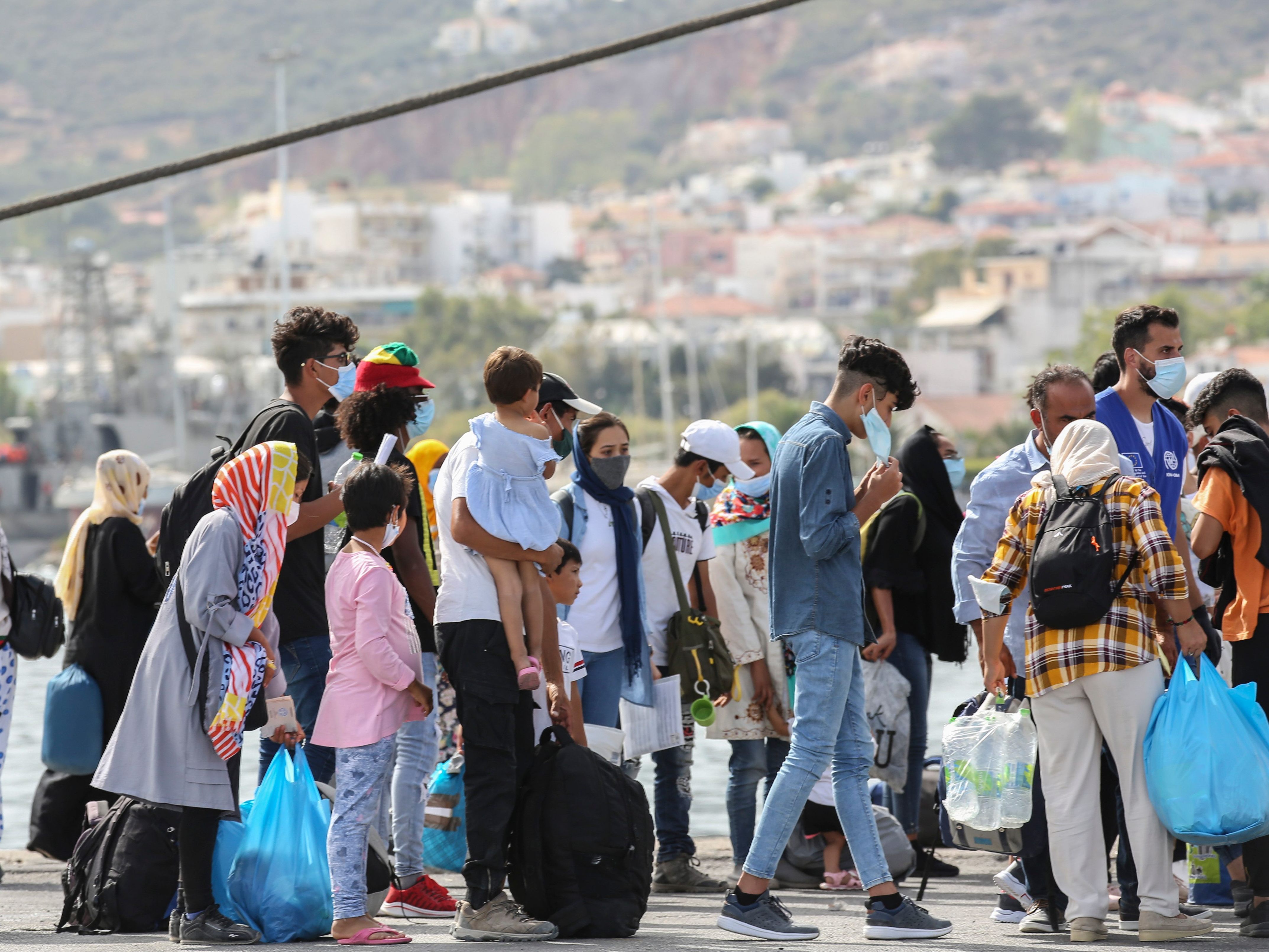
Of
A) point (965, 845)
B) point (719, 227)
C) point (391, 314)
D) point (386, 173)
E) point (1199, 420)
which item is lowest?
point (965, 845)

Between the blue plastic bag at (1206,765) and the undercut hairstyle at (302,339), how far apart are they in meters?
2.65

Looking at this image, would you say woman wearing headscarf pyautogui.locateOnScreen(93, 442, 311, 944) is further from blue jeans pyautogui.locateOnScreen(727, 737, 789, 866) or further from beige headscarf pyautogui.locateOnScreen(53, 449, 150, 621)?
blue jeans pyautogui.locateOnScreen(727, 737, 789, 866)

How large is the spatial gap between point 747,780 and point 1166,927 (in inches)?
74.2

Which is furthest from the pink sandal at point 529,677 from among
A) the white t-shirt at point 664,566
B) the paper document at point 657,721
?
the white t-shirt at point 664,566

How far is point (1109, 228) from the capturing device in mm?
129500

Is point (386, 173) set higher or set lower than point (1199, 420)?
higher

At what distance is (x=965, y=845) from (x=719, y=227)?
14982 centimetres

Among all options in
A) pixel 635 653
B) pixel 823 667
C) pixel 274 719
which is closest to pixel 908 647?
pixel 635 653

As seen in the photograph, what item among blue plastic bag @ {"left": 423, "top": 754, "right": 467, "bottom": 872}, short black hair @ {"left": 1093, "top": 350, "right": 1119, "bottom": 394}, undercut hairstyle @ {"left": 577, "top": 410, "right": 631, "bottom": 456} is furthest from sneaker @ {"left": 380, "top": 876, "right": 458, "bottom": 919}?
short black hair @ {"left": 1093, "top": 350, "right": 1119, "bottom": 394}

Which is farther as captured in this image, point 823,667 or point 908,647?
point 908,647

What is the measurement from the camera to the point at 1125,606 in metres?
4.70

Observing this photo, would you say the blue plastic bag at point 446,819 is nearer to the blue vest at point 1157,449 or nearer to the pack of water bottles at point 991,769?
the pack of water bottles at point 991,769

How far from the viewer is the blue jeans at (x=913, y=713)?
6590 millimetres

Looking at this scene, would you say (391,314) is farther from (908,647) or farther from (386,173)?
(908,647)
